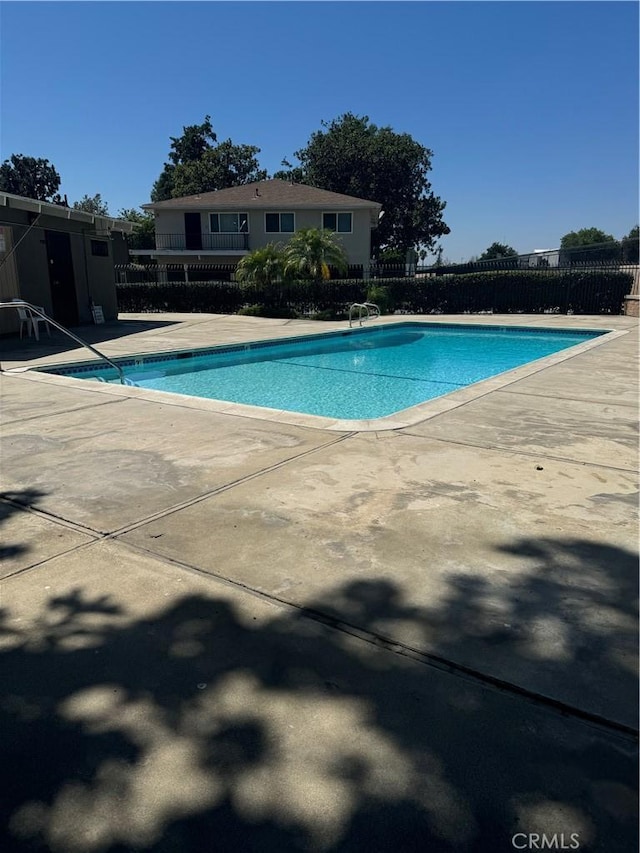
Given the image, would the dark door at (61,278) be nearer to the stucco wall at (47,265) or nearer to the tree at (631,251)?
the stucco wall at (47,265)

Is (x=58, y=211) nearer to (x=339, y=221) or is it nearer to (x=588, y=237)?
(x=339, y=221)

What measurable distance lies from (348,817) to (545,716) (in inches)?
32.5

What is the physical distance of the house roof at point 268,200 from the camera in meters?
31.7

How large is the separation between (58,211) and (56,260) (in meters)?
1.97

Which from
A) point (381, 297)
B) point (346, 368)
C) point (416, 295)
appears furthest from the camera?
point (416, 295)

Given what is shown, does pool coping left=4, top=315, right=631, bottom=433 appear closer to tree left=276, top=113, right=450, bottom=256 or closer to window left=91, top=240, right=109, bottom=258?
window left=91, top=240, right=109, bottom=258

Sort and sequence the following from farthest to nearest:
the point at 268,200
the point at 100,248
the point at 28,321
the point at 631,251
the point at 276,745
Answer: the point at 268,200 < the point at 631,251 < the point at 100,248 < the point at 28,321 < the point at 276,745

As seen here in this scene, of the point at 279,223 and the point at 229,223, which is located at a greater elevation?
the point at 229,223

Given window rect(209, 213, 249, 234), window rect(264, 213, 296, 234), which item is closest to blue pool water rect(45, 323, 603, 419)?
window rect(264, 213, 296, 234)

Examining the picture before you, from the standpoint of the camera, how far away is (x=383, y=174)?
153ft

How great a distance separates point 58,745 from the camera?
6.08 ft

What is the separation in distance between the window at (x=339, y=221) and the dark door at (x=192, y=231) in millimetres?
7518

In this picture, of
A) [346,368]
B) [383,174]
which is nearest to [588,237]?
[383,174]

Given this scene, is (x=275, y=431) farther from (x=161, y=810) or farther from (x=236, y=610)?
(x=161, y=810)
